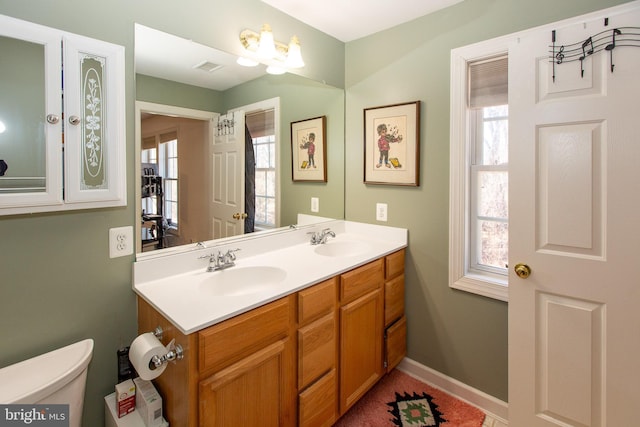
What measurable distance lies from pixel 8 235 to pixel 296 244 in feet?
4.58

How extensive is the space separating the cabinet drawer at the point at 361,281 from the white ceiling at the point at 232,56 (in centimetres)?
120

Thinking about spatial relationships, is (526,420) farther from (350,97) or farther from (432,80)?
(350,97)

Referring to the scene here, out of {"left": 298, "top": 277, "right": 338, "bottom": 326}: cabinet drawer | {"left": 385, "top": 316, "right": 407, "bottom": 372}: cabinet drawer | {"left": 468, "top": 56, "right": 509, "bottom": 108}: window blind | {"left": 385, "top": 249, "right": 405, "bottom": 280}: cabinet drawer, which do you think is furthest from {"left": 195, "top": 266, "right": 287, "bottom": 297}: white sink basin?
{"left": 468, "top": 56, "right": 509, "bottom": 108}: window blind

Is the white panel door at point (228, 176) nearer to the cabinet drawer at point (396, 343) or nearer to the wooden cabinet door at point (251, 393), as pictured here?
the wooden cabinet door at point (251, 393)

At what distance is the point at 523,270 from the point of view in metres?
1.55

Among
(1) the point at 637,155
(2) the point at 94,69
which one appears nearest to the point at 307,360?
(2) the point at 94,69

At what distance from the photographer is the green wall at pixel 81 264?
1132 mm

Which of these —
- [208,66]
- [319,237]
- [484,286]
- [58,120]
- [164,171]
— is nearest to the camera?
[58,120]

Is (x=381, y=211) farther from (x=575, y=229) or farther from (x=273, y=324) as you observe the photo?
(x=273, y=324)

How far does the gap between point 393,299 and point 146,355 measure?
1451 millimetres

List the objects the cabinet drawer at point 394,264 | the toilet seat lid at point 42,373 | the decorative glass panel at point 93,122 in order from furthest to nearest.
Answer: the cabinet drawer at point 394,264, the decorative glass panel at point 93,122, the toilet seat lid at point 42,373

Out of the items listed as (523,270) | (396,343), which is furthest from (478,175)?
(396,343)

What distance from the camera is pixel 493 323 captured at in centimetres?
184

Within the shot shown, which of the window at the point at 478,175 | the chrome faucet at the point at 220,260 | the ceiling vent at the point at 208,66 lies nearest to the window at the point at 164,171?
the chrome faucet at the point at 220,260
